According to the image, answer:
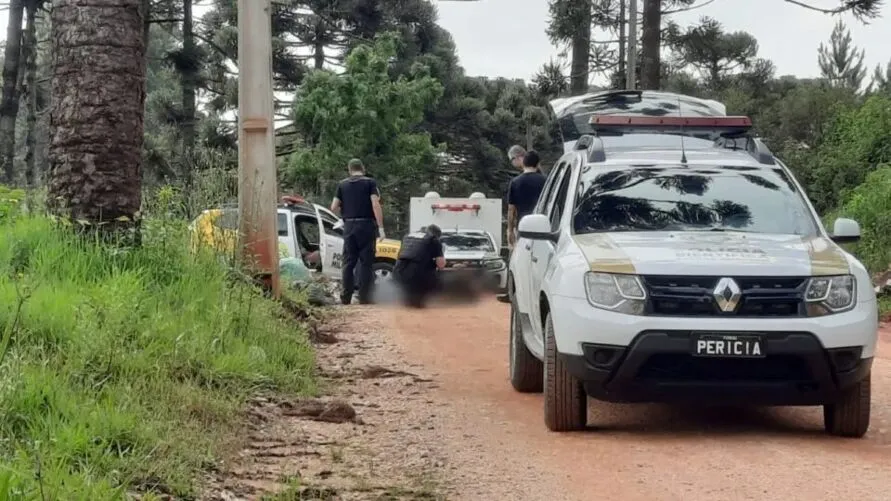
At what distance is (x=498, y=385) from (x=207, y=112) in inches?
1218

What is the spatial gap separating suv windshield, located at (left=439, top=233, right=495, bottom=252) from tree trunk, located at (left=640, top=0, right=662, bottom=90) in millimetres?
4855

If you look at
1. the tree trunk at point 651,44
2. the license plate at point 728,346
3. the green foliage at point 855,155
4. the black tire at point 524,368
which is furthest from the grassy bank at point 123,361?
the green foliage at point 855,155

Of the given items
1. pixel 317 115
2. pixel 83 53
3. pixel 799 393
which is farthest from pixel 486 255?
pixel 799 393

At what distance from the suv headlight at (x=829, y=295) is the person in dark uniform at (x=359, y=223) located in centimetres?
969

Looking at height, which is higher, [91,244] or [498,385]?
[91,244]

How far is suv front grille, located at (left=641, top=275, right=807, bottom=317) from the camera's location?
578 centimetres

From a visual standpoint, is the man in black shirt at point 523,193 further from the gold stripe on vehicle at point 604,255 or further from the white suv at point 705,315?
the gold stripe on vehicle at point 604,255

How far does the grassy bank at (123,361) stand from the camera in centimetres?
439

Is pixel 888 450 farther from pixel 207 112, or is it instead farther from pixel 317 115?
pixel 207 112

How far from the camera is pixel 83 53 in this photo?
7.77 m

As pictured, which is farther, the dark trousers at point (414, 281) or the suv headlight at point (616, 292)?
the dark trousers at point (414, 281)

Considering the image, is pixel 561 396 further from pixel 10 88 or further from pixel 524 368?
pixel 10 88

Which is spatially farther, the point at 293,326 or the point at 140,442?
the point at 293,326

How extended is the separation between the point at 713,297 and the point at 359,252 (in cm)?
1006
